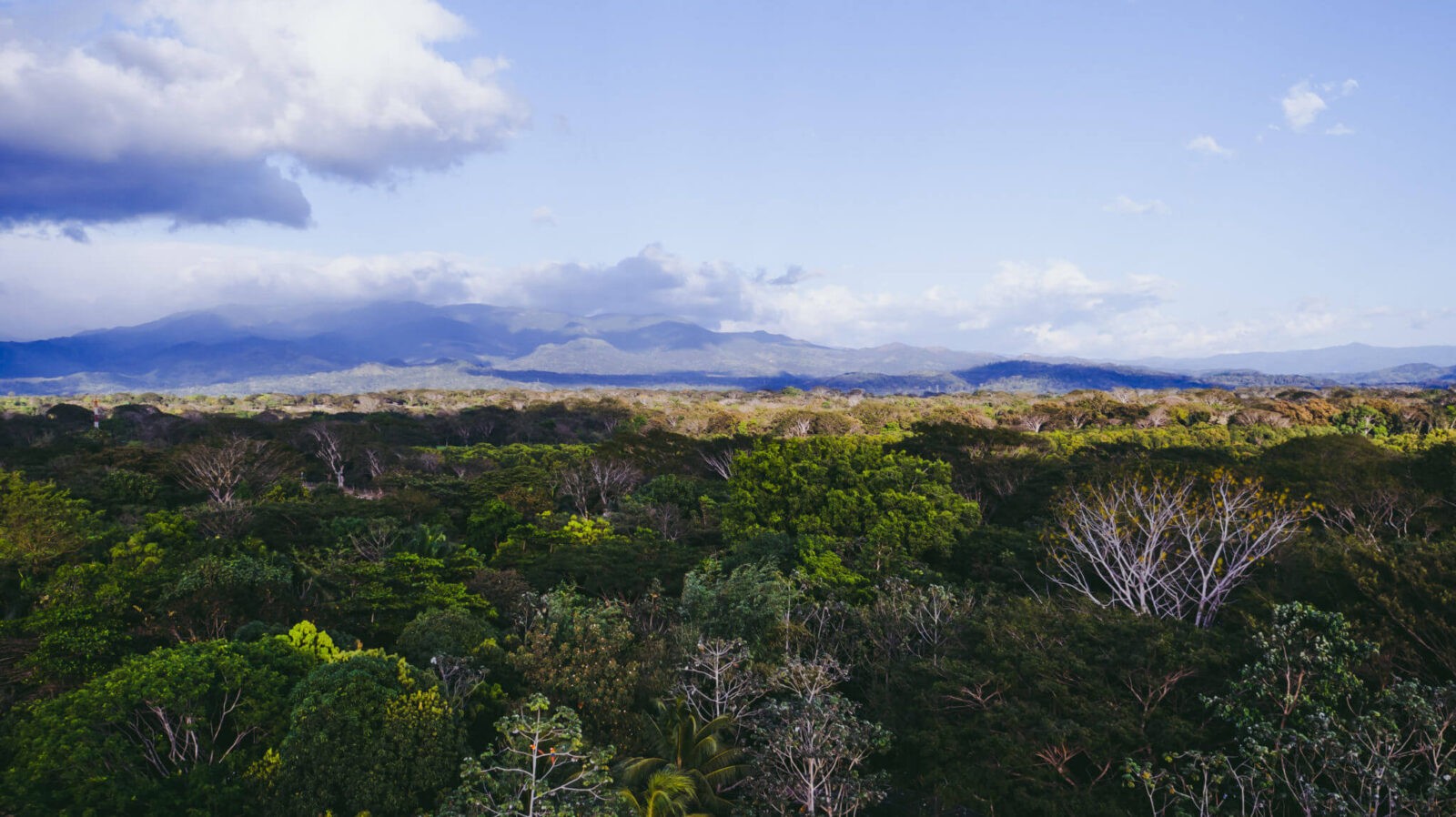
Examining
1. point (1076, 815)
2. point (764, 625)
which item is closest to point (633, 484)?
point (764, 625)

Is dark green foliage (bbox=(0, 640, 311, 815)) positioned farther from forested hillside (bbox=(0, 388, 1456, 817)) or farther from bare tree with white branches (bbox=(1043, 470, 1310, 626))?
bare tree with white branches (bbox=(1043, 470, 1310, 626))

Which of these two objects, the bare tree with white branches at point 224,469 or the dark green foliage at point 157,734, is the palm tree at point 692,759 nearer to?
the dark green foliage at point 157,734

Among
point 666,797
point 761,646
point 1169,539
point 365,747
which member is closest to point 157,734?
point 365,747

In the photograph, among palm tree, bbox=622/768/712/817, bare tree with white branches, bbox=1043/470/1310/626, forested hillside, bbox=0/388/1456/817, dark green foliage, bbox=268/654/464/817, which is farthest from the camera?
bare tree with white branches, bbox=1043/470/1310/626

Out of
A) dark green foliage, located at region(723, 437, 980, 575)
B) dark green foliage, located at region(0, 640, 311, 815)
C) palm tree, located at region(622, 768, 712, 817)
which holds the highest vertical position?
dark green foliage, located at region(723, 437, 980, 575)

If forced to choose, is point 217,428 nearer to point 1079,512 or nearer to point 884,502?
point 884,502

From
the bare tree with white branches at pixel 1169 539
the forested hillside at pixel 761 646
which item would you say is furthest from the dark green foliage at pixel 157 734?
the bare tree with white branches at pixel 1169 539

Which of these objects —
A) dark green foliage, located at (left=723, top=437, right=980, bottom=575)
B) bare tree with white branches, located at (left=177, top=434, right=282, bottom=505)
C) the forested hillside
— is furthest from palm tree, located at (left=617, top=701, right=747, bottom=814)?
bare tree with white branches, located at (left=177, top=434, right=282, bottom=505)
